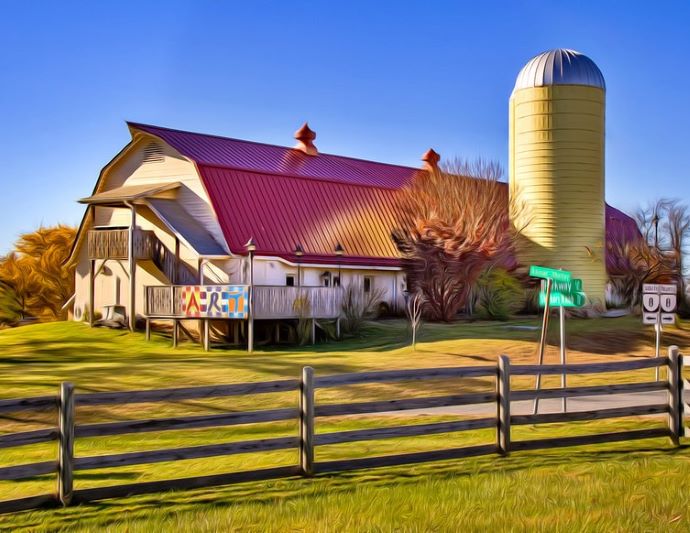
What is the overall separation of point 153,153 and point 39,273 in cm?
1619

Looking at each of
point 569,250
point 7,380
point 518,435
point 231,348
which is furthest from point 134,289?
point 518,435

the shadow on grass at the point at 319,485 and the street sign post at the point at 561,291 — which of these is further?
the street sign post at the point at 561,291

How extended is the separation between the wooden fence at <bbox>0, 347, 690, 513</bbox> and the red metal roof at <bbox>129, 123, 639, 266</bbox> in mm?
24210

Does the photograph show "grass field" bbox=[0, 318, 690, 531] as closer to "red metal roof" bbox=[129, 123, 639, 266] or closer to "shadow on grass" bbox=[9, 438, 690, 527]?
"shadow on grass" bbox=[9, 438, 690, 527]

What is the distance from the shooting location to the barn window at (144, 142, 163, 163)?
38.5m

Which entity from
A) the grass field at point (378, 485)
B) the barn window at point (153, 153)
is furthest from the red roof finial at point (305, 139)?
the grass field at point (378, 485)

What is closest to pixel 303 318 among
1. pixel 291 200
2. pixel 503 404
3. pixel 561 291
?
pixel 291 200

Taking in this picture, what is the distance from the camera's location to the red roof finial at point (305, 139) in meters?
44.6

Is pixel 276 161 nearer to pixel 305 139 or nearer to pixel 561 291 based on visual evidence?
pixel 305 139

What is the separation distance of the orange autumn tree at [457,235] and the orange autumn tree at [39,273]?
2260 centimetres

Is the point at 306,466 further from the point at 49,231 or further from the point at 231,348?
the point at 49,231

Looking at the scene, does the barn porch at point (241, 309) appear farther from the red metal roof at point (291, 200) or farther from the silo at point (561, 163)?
the silo at point (561, 163)

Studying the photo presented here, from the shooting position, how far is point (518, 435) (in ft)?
43.9

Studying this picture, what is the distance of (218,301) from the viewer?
32.3 meters
